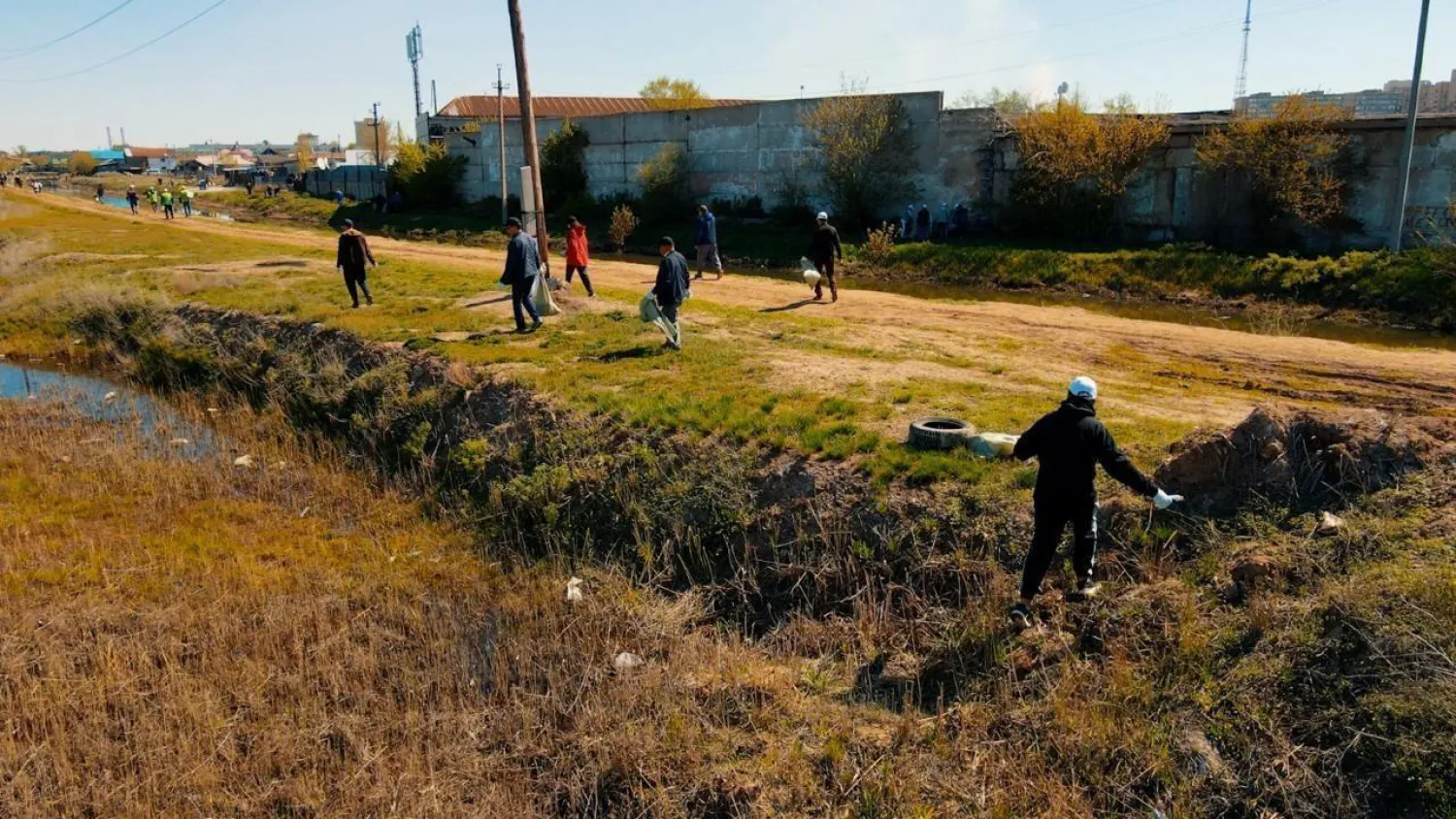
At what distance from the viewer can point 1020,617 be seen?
22.1ft

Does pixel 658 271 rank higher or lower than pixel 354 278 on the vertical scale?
higher

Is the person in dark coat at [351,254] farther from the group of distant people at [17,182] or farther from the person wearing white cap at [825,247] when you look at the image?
the group of distant people at [17,182]

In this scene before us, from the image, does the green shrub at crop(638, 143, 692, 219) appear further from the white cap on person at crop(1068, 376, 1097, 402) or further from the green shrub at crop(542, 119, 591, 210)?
the white cap on person at crop(1068, 376, 1097, 402)

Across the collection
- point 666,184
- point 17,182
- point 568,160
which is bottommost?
point 666,184

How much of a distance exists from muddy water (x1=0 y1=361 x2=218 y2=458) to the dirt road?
5.17 metres

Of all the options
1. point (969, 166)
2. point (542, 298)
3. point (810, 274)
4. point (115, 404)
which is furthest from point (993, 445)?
point (969, 166)

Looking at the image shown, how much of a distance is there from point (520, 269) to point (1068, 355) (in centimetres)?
802

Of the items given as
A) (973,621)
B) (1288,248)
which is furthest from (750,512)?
(1288,248)

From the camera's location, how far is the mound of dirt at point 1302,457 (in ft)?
22.9

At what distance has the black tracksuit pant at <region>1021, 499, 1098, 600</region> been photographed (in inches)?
254

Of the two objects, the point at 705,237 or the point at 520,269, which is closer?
the point at 520,269

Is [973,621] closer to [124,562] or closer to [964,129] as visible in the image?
[124,562]

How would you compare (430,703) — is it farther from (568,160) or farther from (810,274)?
(568,160)

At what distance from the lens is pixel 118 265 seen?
25109 millimetres
